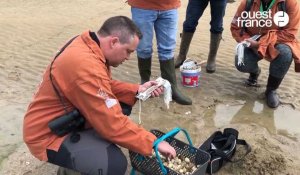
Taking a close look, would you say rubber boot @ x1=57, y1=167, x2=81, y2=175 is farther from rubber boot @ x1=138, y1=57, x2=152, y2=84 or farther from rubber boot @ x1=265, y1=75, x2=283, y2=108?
rubber boot @ x1=265, y1=75, x2=283, y2=108

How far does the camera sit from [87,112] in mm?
2693

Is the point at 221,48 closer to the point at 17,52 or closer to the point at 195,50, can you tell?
the point at 195,50

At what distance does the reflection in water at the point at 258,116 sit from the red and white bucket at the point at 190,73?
0.52 meters

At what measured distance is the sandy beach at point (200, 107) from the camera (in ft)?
11.7

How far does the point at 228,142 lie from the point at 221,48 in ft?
10.4

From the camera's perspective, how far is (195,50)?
648 cm

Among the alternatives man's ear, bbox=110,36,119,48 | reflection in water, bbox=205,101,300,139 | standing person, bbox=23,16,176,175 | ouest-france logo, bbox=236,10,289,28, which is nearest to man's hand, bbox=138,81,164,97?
standing person, bbox=23,16,176,175

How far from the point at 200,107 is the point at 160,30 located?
972mm

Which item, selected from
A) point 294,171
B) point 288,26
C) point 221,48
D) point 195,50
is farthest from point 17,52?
point 294,171

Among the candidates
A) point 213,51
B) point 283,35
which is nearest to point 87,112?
point 283,35

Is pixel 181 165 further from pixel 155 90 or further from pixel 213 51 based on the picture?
pixel 213 51

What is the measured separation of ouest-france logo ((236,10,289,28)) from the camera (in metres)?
4.51

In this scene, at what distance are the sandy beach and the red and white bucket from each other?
0.10 metres

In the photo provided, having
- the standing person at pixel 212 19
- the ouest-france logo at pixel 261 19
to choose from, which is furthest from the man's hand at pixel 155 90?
the standing person at pixel 212 19
